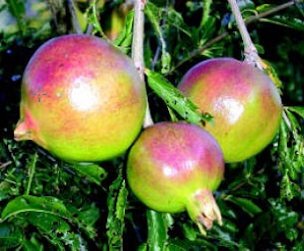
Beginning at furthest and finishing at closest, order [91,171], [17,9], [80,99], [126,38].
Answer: [17,9] < [91,171] < [126,38] < [80,99]

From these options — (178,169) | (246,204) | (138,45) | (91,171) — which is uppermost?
(138,45)

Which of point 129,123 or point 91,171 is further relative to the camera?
point 91,171

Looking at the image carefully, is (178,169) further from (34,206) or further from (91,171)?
(91,171)

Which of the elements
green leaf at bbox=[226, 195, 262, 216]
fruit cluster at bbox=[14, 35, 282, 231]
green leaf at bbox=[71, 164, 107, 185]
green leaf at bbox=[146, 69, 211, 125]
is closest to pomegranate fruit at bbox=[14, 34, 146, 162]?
fruit cluster at bbox=[14, 35, 282, 231]

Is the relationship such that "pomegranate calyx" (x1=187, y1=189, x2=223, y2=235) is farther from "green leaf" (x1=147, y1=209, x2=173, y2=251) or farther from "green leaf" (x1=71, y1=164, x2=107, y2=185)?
"green leaf" (x1=71, y1=164, x2=107, y2=185)

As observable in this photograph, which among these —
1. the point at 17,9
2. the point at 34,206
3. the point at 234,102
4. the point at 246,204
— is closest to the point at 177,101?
the point at 234,102
